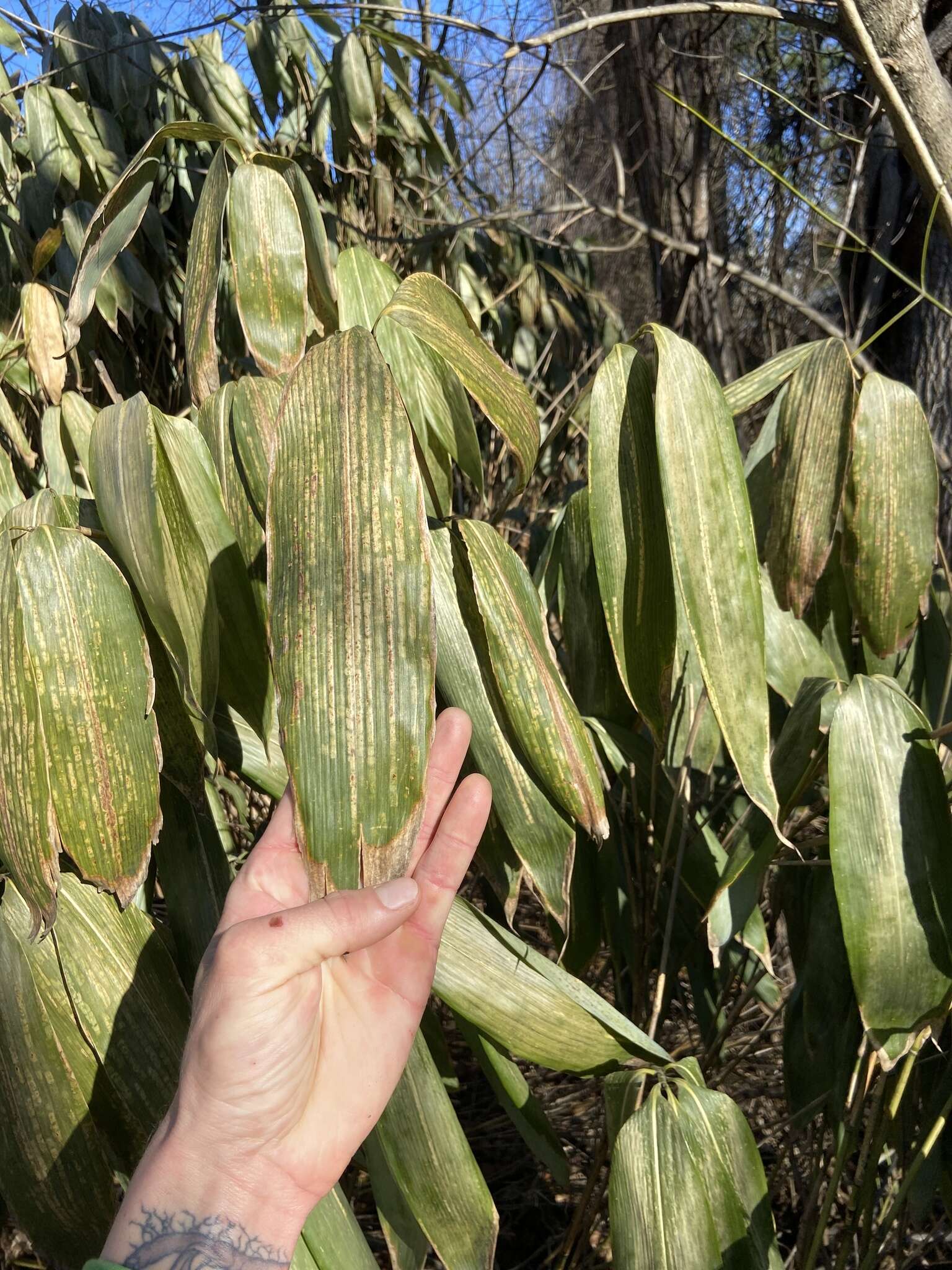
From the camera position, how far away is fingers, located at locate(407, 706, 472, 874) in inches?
18.8

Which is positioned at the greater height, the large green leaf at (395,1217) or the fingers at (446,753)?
the fingers at (446,753)

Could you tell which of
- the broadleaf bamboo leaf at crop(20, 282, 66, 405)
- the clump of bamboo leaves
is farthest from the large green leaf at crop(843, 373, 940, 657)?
the broadleaf bamboo leaf at crop(20, 282, 66, 405)

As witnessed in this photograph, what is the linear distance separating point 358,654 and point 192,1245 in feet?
0.91

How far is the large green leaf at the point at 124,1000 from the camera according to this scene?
1.69 ft

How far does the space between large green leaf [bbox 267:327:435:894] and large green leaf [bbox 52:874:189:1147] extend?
19 centimetres

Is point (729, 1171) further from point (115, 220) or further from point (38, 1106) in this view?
point (115, 220)

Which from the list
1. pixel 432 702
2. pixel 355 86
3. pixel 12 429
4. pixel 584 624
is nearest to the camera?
pixel 432 702

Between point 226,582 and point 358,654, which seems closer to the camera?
point 358,654

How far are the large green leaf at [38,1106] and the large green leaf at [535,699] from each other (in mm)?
269

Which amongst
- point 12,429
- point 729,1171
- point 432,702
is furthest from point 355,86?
point 729,1171

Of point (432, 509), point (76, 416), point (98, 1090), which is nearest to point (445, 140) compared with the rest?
point (76, 416)

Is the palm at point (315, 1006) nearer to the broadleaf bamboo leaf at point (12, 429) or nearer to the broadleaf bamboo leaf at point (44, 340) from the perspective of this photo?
the broadleaf bamboo leaf at point (44, 340)

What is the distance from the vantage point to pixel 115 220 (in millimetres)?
586

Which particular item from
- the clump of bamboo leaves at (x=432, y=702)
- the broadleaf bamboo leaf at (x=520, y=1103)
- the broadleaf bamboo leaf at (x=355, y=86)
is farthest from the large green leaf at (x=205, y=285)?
the broadleaf bamboo leaf at (x=355, y=86)
